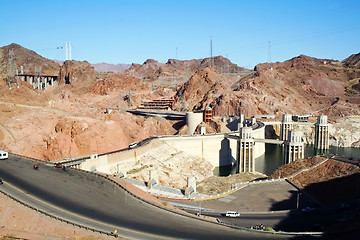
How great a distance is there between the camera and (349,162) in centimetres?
5800

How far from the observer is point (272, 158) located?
117312mm

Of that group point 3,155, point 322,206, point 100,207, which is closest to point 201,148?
point 3,155

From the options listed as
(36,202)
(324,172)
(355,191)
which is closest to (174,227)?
(36,202)

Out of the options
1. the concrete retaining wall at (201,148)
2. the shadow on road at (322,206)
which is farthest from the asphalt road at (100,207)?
the concrete retaining wall at (201,148)

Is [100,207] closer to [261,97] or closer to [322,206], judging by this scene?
[322,206]

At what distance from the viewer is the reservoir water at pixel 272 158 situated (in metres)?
102

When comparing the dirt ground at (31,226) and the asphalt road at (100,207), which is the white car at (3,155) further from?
the dirt ground at (31,226)

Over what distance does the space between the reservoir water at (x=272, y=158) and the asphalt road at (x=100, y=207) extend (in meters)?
56.7

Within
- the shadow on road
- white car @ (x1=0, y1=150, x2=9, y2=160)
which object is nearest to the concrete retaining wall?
white car @ (x1=0, y1=150, x2=9, y2=160)

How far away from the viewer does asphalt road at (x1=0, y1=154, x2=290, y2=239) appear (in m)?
34.7

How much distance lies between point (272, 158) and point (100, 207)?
86.6 metres

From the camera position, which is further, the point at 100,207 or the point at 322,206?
the point at 322,206

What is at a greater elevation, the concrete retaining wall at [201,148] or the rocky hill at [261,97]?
the rocky hill at [261,97]

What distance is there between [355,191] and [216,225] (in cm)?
1992
